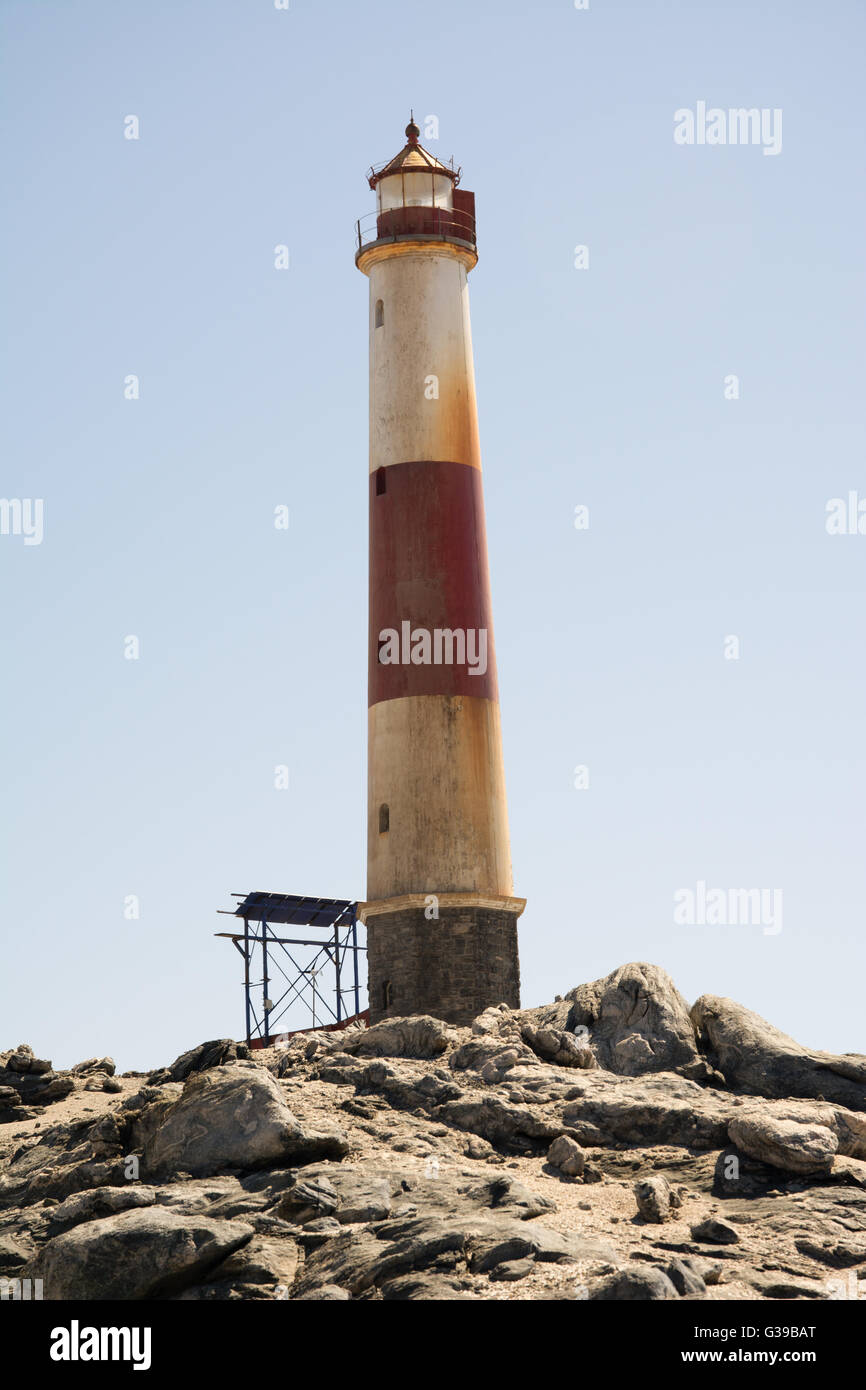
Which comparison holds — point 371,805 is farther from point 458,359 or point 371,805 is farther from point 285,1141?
point 285,1141

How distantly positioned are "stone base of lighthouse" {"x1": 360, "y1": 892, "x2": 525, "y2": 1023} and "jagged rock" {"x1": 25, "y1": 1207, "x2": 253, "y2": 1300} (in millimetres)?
16292

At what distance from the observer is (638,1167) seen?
34.5 metres

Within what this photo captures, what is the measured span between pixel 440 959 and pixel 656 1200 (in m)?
15.3

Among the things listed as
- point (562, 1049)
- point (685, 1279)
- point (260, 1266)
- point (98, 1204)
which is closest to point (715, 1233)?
point (685, 1279)

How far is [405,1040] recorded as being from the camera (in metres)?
41.2

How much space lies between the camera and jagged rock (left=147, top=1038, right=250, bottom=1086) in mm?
38031

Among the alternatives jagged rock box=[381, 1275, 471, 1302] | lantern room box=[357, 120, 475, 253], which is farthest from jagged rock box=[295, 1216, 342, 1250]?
lantern room box=[357, 120, 475, 253]

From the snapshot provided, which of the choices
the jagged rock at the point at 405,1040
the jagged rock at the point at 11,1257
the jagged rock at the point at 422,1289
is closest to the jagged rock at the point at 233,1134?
the jagged rock at the point at 11,1257

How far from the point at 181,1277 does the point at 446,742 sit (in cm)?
2020

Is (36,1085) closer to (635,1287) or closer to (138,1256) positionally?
(138,1256)

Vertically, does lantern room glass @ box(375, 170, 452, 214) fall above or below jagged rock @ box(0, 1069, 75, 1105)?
above

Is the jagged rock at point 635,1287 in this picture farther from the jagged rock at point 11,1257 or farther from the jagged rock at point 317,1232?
the jagged rock at point 11,1257

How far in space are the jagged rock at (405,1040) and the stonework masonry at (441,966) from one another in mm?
3707

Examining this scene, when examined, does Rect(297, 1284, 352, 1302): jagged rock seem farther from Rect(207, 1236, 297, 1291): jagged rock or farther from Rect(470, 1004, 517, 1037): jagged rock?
Rect(470, 1004, 517, 1037): jagged rock
